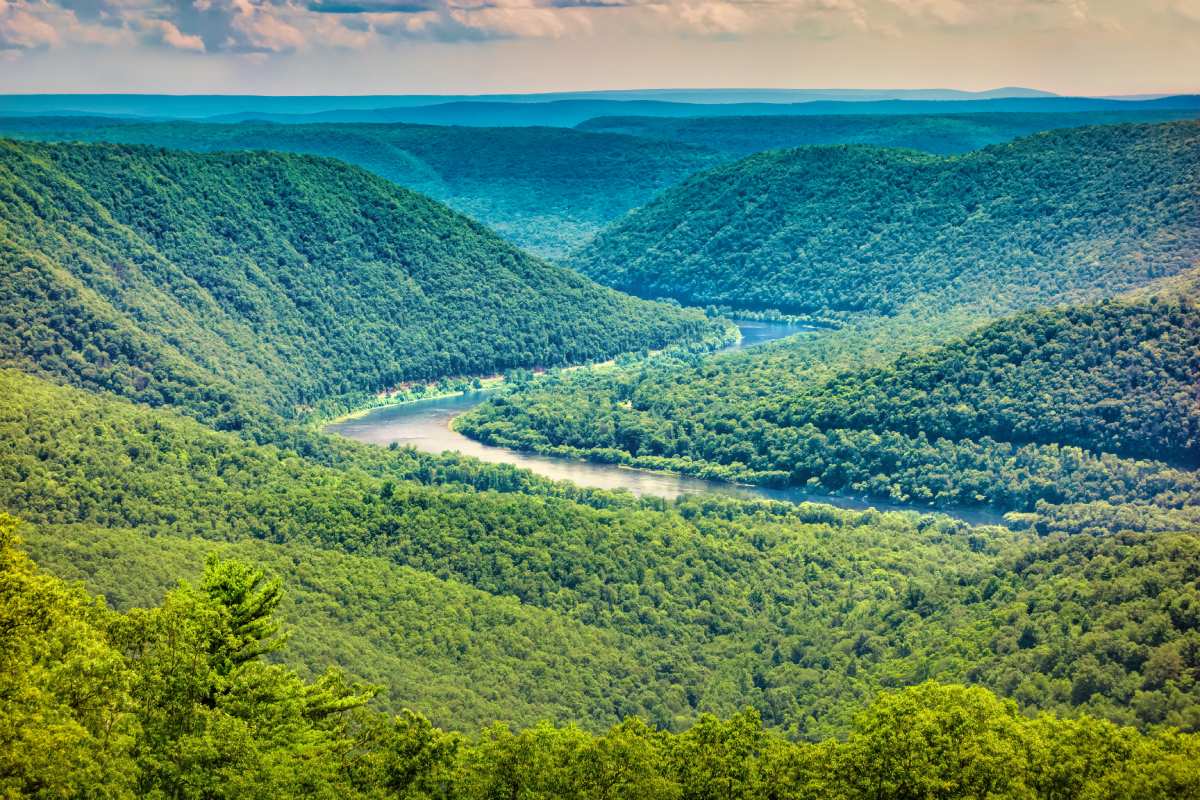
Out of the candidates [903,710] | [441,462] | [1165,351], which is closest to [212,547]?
[441,462]

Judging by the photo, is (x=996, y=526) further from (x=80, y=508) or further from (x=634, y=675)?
(x=80, y=508)

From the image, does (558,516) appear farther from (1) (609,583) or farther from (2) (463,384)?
(2) (463,384)

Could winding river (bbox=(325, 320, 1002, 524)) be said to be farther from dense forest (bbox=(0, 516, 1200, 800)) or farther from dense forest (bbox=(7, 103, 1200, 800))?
dense forest (bbox=(0, 516, 1200, 800))

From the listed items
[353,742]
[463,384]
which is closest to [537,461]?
[463,384]

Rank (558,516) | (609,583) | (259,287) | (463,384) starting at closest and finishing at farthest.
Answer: (609,583), (558,516), (259,287), (463,384)

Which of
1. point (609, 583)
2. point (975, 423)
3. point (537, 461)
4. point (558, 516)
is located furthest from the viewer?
point (537, 461)

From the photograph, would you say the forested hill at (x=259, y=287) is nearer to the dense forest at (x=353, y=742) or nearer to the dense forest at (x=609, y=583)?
the dense forest at (x=609, y=583)
